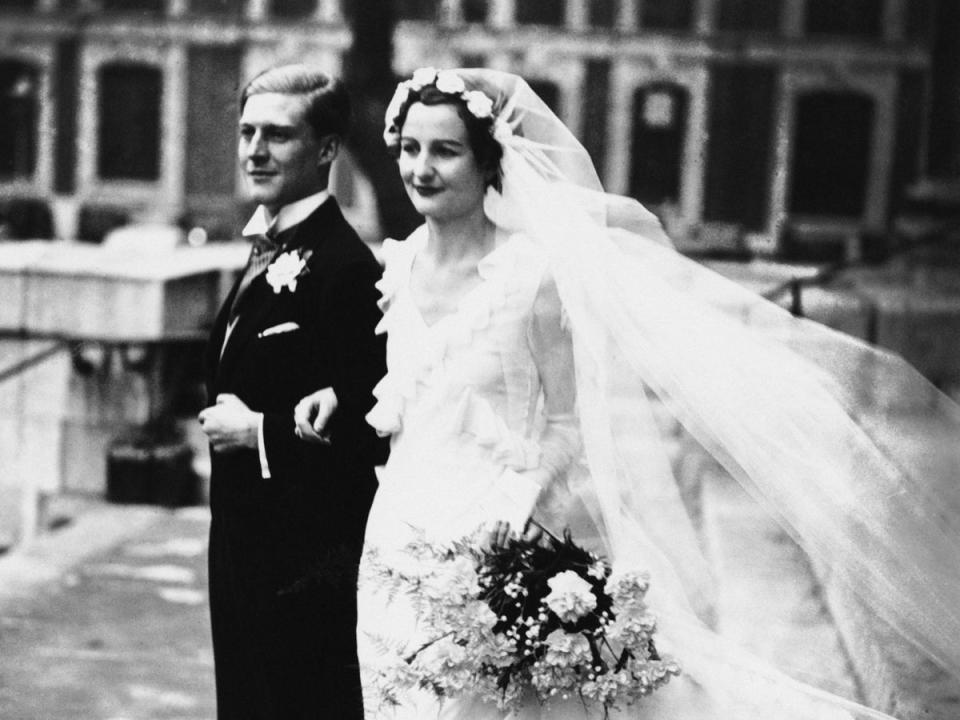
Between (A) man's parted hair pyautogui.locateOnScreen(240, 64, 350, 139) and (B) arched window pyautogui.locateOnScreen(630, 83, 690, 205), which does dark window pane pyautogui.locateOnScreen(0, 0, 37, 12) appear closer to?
(B) arched window pyautogui.locateOnScreen(630, 83, 690, 205)

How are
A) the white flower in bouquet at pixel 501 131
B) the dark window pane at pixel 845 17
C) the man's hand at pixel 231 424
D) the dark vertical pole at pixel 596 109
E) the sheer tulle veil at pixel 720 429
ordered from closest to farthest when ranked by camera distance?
the sheer tulle veil at pixel 720 429 → the white flower in bouquet at pixel 501 131 → the man's hand at pixel 231 424 → the dark window pane at pixel 845 17 → the dark vertical pole at pixel 596 109


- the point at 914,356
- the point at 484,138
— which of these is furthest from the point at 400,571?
the point at 914,356

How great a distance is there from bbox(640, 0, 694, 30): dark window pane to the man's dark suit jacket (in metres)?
7.28

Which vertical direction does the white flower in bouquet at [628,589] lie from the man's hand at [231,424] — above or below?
below

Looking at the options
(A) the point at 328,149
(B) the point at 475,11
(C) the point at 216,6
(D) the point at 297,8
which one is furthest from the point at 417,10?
(A) the point at 328,149

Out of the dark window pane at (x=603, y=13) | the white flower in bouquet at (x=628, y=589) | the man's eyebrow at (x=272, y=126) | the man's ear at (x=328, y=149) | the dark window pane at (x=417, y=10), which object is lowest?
the white flower in bouquet at (x=628, y=589)

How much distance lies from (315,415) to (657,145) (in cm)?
756

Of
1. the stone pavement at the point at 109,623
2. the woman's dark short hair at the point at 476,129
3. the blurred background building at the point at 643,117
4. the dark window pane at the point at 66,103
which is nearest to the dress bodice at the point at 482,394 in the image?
the woman's dark short hair at the point at 476,129

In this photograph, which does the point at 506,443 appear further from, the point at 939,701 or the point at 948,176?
the point at 948,176

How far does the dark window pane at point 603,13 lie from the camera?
34.4 ft

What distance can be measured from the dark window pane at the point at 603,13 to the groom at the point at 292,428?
767cm

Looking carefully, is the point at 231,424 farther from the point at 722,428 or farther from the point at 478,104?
the point at 722,428

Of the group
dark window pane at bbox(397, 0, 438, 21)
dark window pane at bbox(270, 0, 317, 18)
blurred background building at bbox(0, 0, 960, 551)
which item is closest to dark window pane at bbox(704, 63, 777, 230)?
blurred background building at bbox(0, 0, 960, 551)

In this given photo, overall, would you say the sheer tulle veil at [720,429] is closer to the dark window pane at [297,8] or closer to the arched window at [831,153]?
the arched window at [831,153]
